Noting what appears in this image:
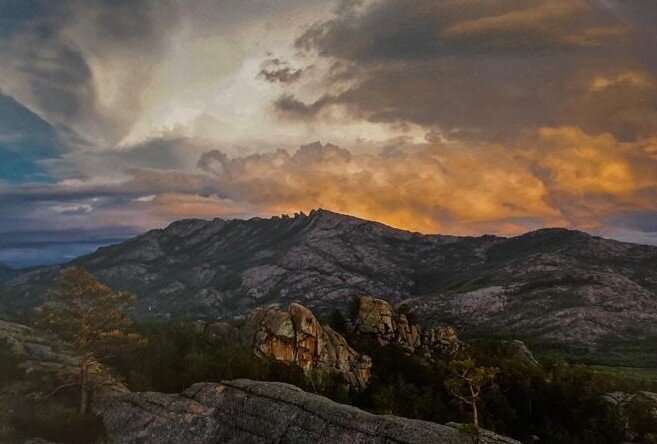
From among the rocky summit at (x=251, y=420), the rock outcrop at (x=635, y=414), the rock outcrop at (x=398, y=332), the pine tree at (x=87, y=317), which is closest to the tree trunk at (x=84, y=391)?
the pine tree at (x=87, y=317)

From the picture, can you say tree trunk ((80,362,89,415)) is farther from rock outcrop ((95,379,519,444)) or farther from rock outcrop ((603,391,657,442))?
rock outcrop ((603,391,657,442))

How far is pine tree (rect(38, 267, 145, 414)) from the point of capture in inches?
1935

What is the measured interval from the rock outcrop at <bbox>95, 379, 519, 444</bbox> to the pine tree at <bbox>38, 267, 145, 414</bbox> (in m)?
7.80

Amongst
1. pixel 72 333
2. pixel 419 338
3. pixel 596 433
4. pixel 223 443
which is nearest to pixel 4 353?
pixel 72 333

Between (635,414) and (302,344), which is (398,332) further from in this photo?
(635,414)

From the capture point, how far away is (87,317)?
170 ft

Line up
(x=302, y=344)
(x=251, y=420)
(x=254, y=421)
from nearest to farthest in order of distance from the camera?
(x=254, y=421) < (x=251, y=420) < (x=302, y=344)

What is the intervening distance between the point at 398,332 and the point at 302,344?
4595 cm

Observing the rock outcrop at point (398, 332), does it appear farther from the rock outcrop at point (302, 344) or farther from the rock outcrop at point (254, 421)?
the rock outcrop at point (254, 421)

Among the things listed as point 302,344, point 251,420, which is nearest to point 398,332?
point 302,344

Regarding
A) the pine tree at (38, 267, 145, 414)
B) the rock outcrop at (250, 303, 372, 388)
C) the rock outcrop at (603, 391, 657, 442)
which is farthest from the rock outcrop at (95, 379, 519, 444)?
the rock outcrop at (603, 391, 657, 442)

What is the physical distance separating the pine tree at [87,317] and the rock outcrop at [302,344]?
31854 millimetres

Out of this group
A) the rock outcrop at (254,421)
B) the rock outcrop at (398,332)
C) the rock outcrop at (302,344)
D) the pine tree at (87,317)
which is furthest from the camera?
the rock outcrop at (398,332)

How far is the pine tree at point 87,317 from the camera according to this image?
49156 mm
